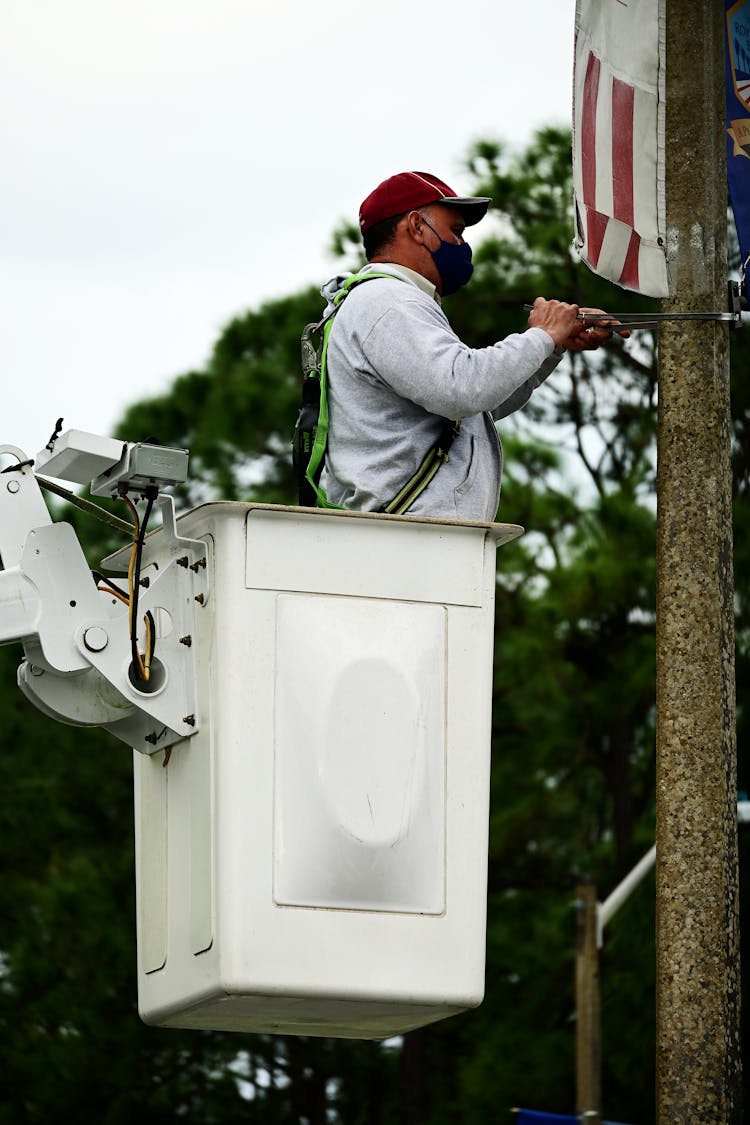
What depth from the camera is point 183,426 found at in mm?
21625

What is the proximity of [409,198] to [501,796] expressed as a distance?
14919mm

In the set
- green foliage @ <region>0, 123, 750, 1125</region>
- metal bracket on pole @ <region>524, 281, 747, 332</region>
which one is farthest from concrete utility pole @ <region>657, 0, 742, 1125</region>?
green foliage @ <region>0, 123, 750, 1125</region>

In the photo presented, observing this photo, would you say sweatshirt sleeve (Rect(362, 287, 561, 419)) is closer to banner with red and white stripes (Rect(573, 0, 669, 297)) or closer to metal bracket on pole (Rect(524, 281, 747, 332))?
metal bracket on pole (Rect(524, 281, 747, 332))

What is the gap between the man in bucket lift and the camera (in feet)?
15.3

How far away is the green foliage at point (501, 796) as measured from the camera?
57.0 ft

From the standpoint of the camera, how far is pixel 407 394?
469 centimetres

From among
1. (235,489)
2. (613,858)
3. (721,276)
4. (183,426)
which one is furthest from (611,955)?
(721,276)

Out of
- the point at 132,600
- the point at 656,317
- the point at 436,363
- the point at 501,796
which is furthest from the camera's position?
the point at 501,796

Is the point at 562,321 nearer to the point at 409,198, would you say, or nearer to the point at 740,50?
the point at 409,198

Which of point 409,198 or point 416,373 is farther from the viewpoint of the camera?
point 409,198

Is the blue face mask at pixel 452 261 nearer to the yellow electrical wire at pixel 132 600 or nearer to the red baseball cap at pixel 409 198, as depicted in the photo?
the red baseball cap at pixel 409 198

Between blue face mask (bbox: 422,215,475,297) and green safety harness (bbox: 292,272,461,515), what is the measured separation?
0.70ft

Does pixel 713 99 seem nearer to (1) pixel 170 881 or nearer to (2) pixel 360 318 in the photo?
(2) pixel 360 318

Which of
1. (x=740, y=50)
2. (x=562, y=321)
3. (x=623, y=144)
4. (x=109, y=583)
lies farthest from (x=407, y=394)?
(x=740, y=50)
